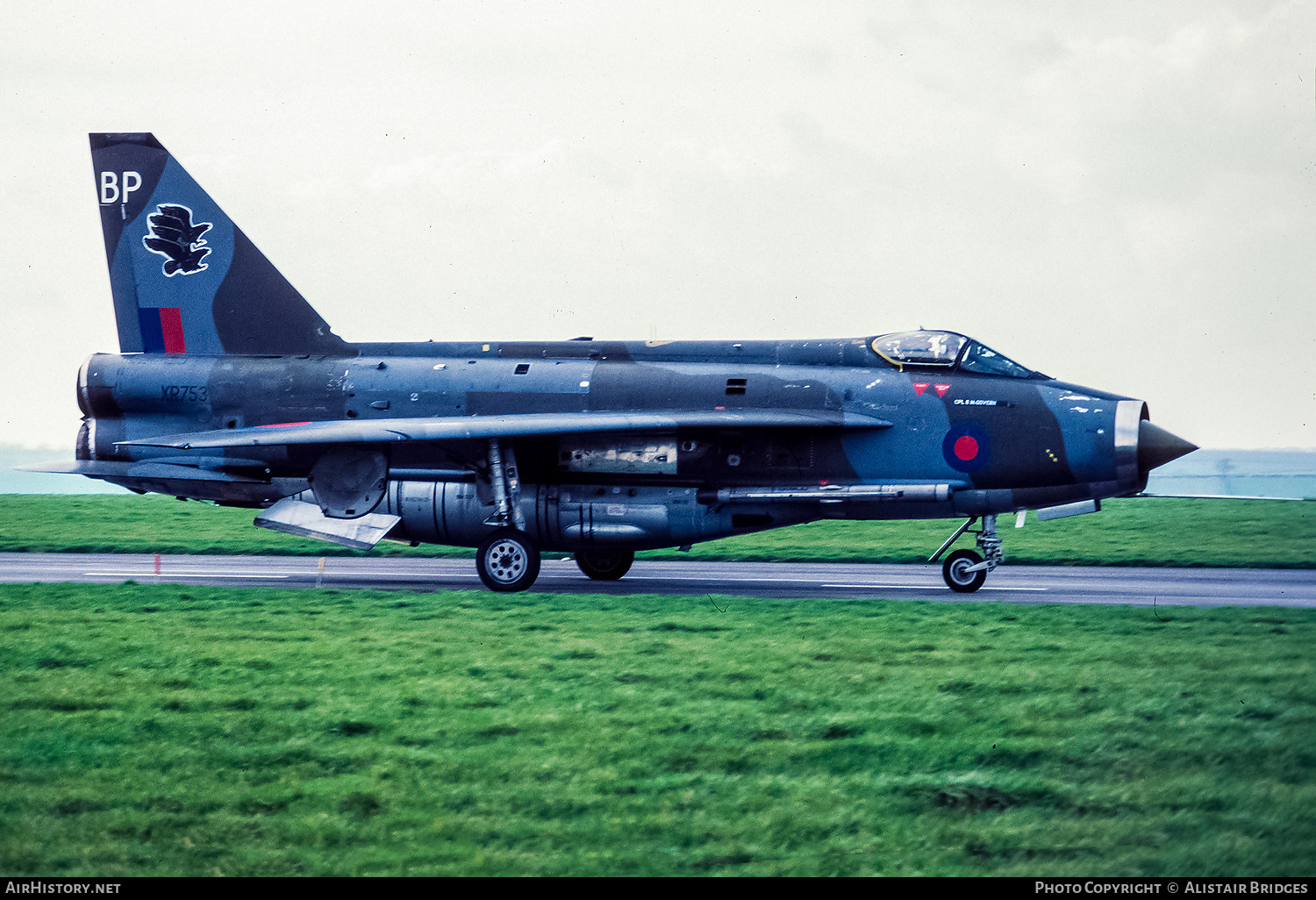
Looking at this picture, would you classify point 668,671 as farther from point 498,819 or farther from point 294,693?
point 498,819

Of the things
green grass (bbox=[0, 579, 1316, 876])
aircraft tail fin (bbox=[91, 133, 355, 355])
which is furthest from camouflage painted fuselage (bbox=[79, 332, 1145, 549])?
green grass (bbox=[0, 579, 1316, 876])

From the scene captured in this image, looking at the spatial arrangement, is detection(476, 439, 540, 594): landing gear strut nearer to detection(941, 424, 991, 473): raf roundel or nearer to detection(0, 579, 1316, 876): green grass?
detection(0, 579, 1316, 876): green grass

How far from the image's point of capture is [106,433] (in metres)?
19.0

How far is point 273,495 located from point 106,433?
2948 mm

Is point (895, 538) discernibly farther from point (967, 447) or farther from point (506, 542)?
point (506, 542)

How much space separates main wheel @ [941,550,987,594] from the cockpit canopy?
8.33 feet

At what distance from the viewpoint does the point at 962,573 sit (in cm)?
1658

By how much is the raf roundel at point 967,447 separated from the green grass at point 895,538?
608cm

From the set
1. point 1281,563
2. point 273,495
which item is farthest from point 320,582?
point 1281,563

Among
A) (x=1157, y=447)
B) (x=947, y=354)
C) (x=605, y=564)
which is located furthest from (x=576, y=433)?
(x=1157, y=447)

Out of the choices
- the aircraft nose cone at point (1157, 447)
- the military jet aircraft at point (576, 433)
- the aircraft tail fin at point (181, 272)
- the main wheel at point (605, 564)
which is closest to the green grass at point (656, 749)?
the aircraft nose cone at point (1157, 447)

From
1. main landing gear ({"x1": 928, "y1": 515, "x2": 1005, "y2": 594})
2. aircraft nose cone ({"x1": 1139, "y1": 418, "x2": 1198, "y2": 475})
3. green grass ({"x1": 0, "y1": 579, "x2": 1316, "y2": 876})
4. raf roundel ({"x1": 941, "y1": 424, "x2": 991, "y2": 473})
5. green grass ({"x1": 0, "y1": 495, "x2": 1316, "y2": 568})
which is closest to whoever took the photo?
green grass ({"x1": 0, "y1": 579, "x2": 1316, "y2": 876})

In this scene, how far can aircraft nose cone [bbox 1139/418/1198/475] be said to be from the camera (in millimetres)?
15547

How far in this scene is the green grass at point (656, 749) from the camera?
214 inches
